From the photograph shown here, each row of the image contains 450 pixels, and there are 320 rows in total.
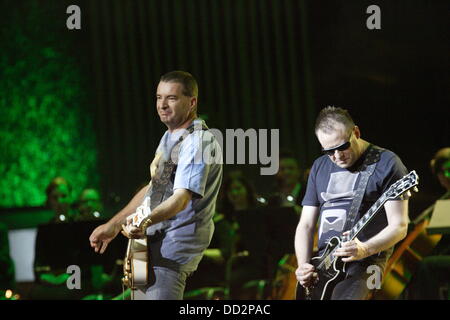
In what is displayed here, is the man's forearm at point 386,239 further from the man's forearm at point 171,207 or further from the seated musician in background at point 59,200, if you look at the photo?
the seated musician in background at point 59,200

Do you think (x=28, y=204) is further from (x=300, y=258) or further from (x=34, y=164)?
(x=300, y=258)

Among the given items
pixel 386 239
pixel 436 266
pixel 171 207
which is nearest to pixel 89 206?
pixel 171 207

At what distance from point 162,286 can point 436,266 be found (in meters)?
2.00

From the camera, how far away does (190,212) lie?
3.82 m

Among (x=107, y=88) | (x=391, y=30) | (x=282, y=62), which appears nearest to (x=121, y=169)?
(x=107, y=88)

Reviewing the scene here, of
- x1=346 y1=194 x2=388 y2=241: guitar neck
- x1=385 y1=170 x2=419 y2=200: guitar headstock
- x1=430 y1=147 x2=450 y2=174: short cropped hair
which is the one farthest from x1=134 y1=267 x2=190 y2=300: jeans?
x1=430 y1=147 x2=450 y2=174: short cropped hair

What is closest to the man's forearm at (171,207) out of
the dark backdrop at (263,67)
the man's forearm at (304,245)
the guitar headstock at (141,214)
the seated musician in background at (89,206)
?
the guitar headstock at (141,214)

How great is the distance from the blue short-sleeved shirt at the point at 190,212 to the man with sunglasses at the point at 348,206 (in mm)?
538

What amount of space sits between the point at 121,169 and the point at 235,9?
137 centimetres

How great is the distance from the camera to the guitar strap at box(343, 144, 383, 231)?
3875 mm
